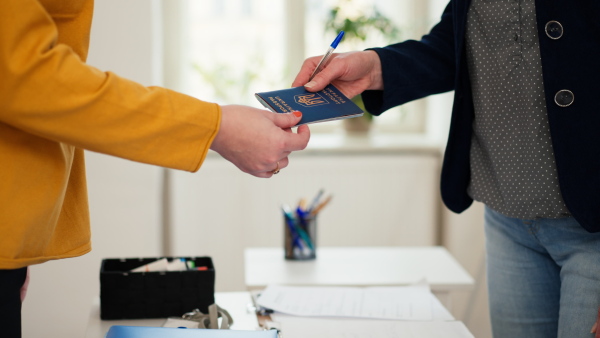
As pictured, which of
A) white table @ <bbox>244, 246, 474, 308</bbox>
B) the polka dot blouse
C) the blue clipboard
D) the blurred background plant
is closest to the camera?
the blue clipboard

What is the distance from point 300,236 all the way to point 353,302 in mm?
644

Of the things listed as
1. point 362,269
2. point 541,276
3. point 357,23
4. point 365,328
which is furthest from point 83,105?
point 357,23

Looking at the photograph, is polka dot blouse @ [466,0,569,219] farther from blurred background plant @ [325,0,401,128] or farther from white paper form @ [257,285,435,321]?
blurred background plant @ [325,0,401,128]

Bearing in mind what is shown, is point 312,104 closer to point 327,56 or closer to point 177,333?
point 327,56

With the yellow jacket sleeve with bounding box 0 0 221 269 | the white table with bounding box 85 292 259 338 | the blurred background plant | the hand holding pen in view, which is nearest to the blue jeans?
the hand holding pen

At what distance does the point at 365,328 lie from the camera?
122 centimetres

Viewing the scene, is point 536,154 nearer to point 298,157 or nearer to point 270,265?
point 270,265

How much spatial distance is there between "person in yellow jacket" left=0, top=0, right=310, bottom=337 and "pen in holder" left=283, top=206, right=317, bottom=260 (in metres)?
1.04

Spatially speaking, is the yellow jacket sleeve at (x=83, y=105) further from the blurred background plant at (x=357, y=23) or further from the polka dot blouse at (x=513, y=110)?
the blurred background plant at (x=357, y=23)

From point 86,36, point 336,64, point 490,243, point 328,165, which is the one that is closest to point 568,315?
point 490,243

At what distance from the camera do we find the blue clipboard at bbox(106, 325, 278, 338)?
104 centimetres

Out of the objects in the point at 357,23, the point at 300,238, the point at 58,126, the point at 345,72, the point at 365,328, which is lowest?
the point at 365,328

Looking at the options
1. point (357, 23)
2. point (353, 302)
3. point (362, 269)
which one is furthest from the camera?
point (357, 23)

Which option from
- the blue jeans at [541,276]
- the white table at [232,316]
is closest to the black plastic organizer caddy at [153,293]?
the white table at [232,316]
